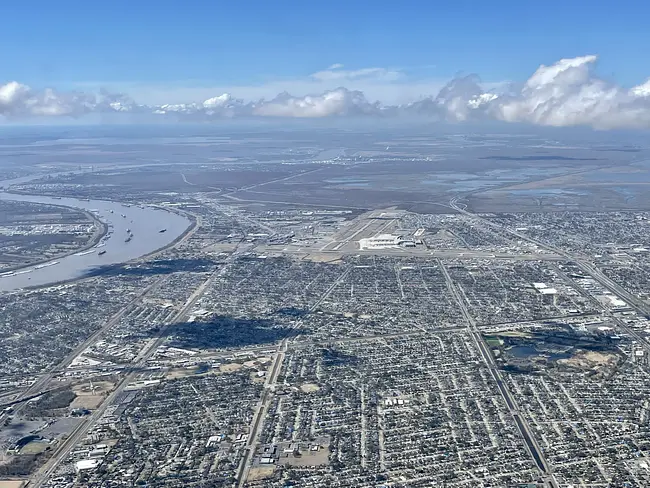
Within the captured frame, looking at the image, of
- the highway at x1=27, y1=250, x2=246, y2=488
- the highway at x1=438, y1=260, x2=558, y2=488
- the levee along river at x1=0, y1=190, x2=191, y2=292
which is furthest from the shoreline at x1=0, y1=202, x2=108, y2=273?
the highway at x1=438, y1=260, x2=558, y2=488

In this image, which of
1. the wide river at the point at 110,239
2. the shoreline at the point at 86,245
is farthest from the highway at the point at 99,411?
the shoreline at the point at 86,245

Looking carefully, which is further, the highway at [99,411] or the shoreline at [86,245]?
the shoreline at [86,245]

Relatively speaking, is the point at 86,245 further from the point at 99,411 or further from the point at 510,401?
the point at 510,401

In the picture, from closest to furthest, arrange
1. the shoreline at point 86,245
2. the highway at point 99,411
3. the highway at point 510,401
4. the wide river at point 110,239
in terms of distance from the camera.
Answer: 1. the highway at point 510,401
2. the highway at point 99,411
3. the wide river at point 110,239
4. the shoreline at point 86,245

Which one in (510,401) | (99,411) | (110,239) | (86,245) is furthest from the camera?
(110,239)

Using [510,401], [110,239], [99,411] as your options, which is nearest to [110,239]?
[110,239]

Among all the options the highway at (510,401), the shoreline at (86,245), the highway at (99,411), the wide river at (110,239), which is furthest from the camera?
the shoreline at (86,245)

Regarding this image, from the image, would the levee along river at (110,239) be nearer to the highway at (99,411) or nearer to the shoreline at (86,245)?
the shoreline at (86,245)

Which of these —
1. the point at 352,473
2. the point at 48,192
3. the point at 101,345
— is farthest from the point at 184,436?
the point at 48,192

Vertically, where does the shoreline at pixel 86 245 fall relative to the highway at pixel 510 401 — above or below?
below
